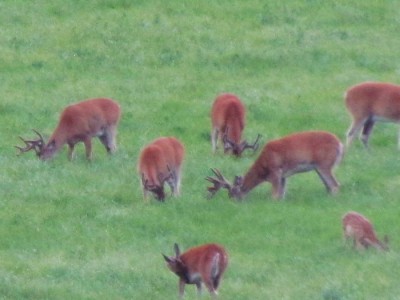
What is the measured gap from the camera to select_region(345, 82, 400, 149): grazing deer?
20.7 meters

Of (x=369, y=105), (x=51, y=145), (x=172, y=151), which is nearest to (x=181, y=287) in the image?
(x=172, y=151)

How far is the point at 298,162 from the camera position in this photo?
18.4m

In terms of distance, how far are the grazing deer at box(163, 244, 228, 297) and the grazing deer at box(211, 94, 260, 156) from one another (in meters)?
5.77

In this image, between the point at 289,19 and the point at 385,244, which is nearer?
the point at 385,244

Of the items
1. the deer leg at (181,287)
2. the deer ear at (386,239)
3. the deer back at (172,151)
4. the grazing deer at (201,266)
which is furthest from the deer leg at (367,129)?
the deer leg at (181,287)

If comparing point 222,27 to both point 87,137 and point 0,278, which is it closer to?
point 87,137

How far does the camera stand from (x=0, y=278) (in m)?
14.4

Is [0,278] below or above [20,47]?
above

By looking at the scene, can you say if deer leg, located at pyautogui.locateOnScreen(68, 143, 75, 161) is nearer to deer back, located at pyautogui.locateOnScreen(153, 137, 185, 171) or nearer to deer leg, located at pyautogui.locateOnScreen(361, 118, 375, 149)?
deer back, located at pyautogui.locateOnScreen(153, 137, 185, 171)

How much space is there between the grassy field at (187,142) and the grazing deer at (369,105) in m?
0.32

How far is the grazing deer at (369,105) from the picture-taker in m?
20.7

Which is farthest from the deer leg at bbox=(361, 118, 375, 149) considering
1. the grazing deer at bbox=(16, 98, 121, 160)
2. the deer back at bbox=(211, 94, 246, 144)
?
the grazing deer at bbox=(16, 98, 121, 160)

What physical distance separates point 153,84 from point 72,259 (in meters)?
8.45

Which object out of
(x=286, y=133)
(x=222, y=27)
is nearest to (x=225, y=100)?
(x=286, y=133)
